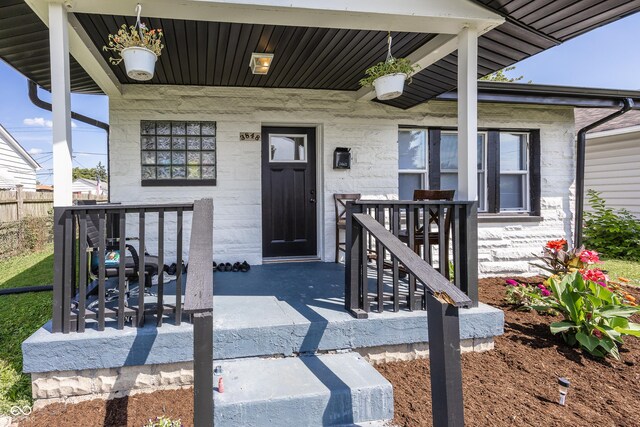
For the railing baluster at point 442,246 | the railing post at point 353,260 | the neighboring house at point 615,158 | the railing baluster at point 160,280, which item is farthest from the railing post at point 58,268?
the neighboring house at point 615,158

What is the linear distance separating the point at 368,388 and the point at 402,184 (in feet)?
11.8

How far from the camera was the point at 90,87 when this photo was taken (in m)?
4.72

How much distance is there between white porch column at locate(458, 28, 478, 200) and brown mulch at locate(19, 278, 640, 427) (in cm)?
129

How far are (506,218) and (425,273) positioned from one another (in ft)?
13.5

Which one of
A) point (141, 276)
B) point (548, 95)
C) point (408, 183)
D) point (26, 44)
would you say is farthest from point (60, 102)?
point (548, 95)

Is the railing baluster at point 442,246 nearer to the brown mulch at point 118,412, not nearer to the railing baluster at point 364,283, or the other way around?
the railing baluster at point 364,283

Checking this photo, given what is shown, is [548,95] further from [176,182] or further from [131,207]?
[131,207]

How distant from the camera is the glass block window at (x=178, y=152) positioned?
181 inches

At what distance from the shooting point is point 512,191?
5.57m

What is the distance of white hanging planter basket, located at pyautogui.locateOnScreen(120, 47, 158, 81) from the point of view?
8.67 feet

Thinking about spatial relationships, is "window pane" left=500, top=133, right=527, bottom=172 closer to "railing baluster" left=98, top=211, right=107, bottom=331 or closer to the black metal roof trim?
the black metal roof trim

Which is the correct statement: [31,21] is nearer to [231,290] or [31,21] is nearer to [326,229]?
[231,290]

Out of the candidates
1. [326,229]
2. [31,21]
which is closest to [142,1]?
[31,21]

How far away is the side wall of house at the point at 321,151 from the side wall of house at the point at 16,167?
10316 millimetres
